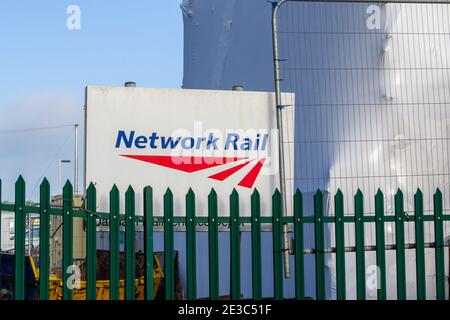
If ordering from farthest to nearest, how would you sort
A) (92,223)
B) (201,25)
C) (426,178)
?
(201,25) → (426,178) → (92,223)

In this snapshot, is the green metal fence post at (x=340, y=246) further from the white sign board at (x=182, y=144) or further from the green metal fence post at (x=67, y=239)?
the white sign board at (x=182, y=144)

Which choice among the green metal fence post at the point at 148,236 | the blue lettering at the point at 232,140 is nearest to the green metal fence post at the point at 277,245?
the green metal fence post at the point at 148,236

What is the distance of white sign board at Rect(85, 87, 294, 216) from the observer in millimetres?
9133

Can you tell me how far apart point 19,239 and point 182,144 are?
3.85 metres

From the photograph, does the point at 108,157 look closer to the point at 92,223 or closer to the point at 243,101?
the point at 243,101

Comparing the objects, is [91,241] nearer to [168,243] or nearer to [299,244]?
[168,243]

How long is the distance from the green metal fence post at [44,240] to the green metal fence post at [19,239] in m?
0.14

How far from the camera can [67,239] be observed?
5.78 meters

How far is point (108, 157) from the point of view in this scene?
30.0ft

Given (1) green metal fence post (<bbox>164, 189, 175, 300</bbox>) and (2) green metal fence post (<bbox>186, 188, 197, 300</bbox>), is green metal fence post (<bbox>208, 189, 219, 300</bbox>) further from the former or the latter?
(1) green metal fence post (<bbox>164, 189, 175, 300</bbox>)

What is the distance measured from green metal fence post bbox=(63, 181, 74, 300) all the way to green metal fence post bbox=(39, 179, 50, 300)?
0.43 feet

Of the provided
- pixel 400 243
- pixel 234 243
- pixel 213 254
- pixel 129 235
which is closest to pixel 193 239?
pixel 213 254
